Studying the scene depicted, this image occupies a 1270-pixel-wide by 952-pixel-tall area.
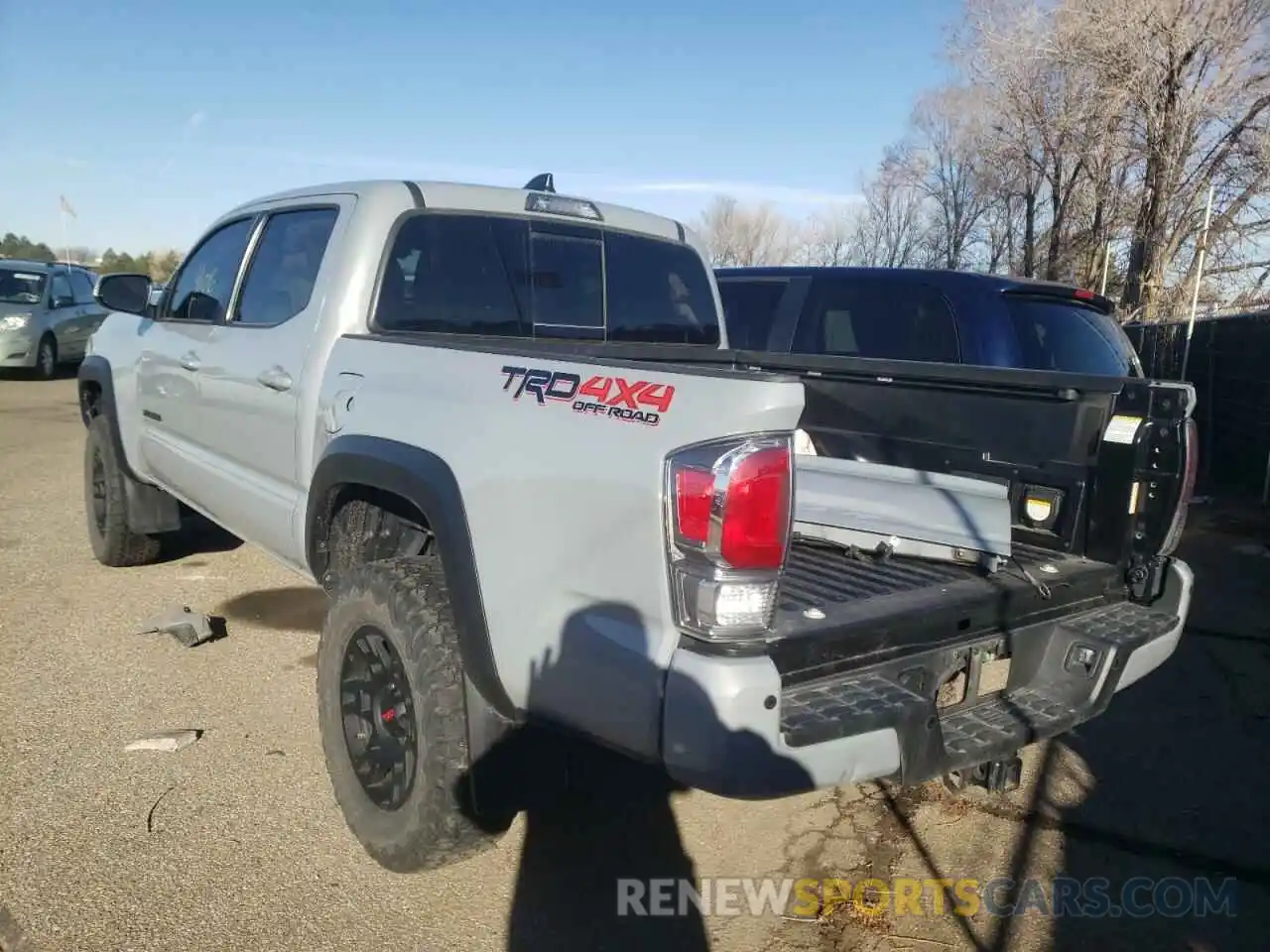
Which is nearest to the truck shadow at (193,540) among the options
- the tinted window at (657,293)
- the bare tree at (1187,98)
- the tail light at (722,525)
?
the tinted window at (657,293)

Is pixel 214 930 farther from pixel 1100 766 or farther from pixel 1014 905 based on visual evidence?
pixel 1100 766

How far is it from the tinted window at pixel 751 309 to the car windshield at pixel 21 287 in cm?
1390

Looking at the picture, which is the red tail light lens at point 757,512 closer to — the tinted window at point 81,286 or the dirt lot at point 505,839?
the dirt lot at point 505,839

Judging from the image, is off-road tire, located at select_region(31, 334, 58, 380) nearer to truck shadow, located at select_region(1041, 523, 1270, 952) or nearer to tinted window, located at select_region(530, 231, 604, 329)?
tinted window, located at select_region(530, 231, 604, 329)

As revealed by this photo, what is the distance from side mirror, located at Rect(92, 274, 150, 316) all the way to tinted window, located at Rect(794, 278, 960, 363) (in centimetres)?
376

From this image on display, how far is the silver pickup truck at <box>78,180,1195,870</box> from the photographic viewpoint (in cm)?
213

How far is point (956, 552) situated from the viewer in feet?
10.7

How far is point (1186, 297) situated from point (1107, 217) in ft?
8.60

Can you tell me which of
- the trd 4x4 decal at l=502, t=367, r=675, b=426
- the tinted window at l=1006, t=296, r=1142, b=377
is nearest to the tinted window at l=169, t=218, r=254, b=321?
the trd 4x4 decal at l=502, t=367, r=675, b=426

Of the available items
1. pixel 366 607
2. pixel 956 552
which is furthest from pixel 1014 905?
pixel 366 607

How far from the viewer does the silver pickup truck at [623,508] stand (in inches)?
83.7

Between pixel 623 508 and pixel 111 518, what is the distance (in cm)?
452

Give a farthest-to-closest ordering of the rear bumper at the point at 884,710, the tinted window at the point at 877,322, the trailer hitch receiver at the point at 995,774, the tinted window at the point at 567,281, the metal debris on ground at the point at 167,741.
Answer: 1. the tinted window at the point at 877,322
2. the tinted window at the point at 567,281
3. the metal debris on ground at the point at 167,741
4. the trailer hitch receiver at the point at 995,774
5. the rear bumper at the point at 884,710

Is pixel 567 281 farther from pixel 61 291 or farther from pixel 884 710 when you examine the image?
pixel 61 291
